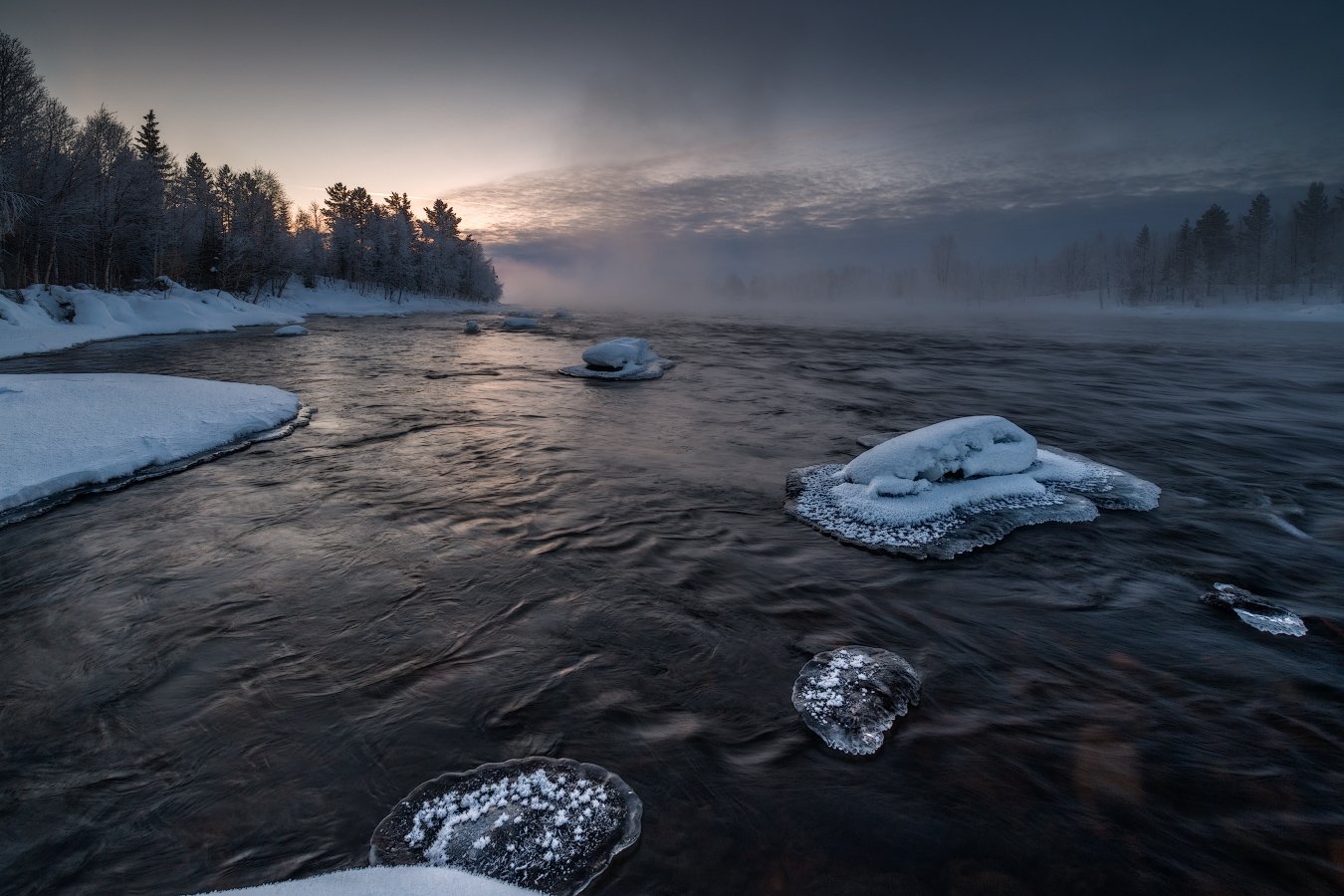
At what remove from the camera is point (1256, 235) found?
6956cm

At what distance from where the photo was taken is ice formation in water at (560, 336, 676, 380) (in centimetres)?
1681

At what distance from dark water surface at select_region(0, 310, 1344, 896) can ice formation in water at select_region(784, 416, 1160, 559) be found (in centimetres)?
31

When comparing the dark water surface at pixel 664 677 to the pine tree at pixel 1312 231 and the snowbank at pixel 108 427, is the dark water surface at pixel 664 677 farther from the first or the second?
the pine tree at pixel 1312 231

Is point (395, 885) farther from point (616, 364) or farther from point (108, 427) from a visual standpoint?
point (616, 364)

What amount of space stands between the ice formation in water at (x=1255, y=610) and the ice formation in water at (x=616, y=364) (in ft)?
44.5

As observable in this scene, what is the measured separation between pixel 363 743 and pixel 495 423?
8.61 meters

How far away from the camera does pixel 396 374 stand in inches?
672

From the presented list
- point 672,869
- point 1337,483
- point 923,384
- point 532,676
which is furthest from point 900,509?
point 923,384

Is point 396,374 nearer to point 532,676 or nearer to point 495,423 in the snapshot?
point 495,423

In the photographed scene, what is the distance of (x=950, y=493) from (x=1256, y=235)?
9683 centimetres

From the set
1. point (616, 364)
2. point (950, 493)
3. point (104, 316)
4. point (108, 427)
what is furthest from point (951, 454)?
point (104, 316)

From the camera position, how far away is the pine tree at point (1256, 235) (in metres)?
67.7

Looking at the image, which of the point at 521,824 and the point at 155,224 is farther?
the point at 155,224

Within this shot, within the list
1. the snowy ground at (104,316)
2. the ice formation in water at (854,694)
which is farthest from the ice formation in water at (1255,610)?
the snowy ground at (104,316)
